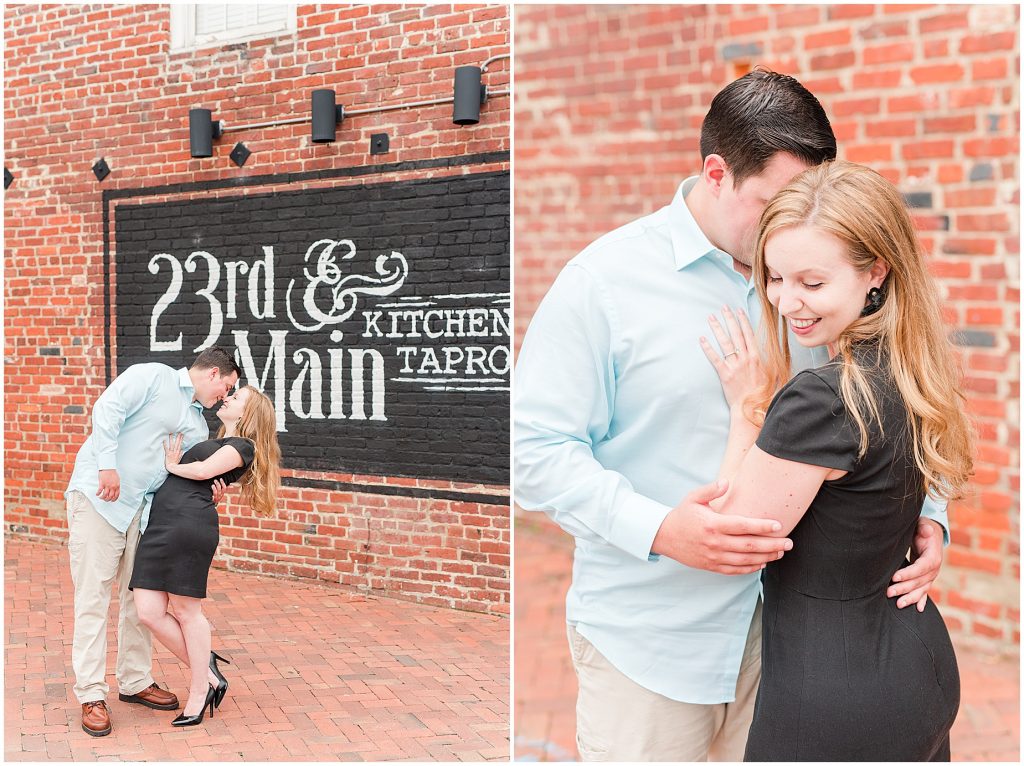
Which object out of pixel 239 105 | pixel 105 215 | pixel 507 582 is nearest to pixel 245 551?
pixel 507 582

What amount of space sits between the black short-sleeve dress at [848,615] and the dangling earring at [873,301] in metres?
0.10

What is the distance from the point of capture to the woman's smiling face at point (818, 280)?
63.5 inches

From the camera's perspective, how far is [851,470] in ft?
5.06

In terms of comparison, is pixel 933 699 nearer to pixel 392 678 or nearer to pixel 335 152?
pixel 392 678

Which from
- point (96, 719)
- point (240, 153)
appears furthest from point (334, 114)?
point (96, 719)

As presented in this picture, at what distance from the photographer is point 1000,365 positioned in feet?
11.9

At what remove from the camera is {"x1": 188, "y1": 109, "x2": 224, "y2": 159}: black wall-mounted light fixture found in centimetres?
580

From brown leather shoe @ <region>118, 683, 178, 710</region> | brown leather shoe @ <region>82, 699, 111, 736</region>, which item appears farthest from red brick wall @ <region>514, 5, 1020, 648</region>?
brown leather shoe @ <region>82, 699, 111, 736</region>

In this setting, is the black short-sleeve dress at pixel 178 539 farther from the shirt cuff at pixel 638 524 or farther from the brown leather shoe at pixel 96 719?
the shirt cuff at pixel 638 524

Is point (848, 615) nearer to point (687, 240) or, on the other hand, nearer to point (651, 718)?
point (651, 718)

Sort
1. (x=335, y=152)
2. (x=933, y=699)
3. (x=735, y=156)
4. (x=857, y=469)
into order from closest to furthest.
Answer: (x=857, y=469)
(x=933, y=699)
(x=735, y=156)
(x=335, y=152)

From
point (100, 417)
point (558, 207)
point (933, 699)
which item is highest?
point (558, 207)

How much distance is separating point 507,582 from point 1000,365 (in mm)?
2726

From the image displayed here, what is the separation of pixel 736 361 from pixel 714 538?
1.11 feet
